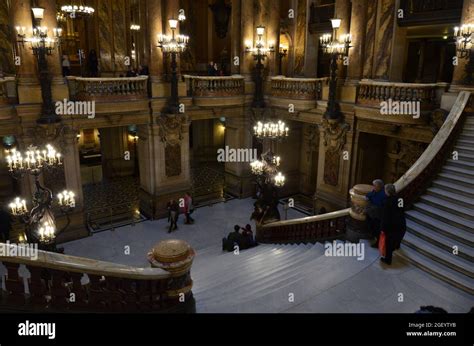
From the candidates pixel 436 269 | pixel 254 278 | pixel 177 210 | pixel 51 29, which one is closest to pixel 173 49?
pixel 51 29

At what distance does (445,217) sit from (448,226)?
0.19 metres

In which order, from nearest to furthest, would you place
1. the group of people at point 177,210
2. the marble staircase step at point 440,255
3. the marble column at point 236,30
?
the marble staircase step at point 440,255, the group of people at point 177,210, the marble column at point 236,30

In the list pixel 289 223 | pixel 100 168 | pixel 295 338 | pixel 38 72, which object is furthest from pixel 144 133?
pixel 295 338

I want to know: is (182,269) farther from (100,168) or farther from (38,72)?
(100,168)

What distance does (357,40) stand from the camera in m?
12.0

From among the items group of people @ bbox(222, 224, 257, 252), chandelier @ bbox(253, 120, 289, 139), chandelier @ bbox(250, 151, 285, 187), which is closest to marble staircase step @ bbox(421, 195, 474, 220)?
chandelier @ bbox(253, 120, 289, 139)

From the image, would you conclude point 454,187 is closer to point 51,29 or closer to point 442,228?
point 442,228

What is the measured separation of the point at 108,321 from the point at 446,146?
24.5 ft

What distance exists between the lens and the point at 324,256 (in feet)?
24.0

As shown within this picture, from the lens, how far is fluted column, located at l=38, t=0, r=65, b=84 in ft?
36.0

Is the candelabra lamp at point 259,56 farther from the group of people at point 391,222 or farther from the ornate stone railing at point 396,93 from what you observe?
the group of people at point 391,222

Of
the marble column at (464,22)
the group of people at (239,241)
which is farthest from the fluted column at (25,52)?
the marble column at (464,22)

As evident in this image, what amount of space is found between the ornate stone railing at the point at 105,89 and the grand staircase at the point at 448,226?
9022mm

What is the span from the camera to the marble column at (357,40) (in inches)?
466
